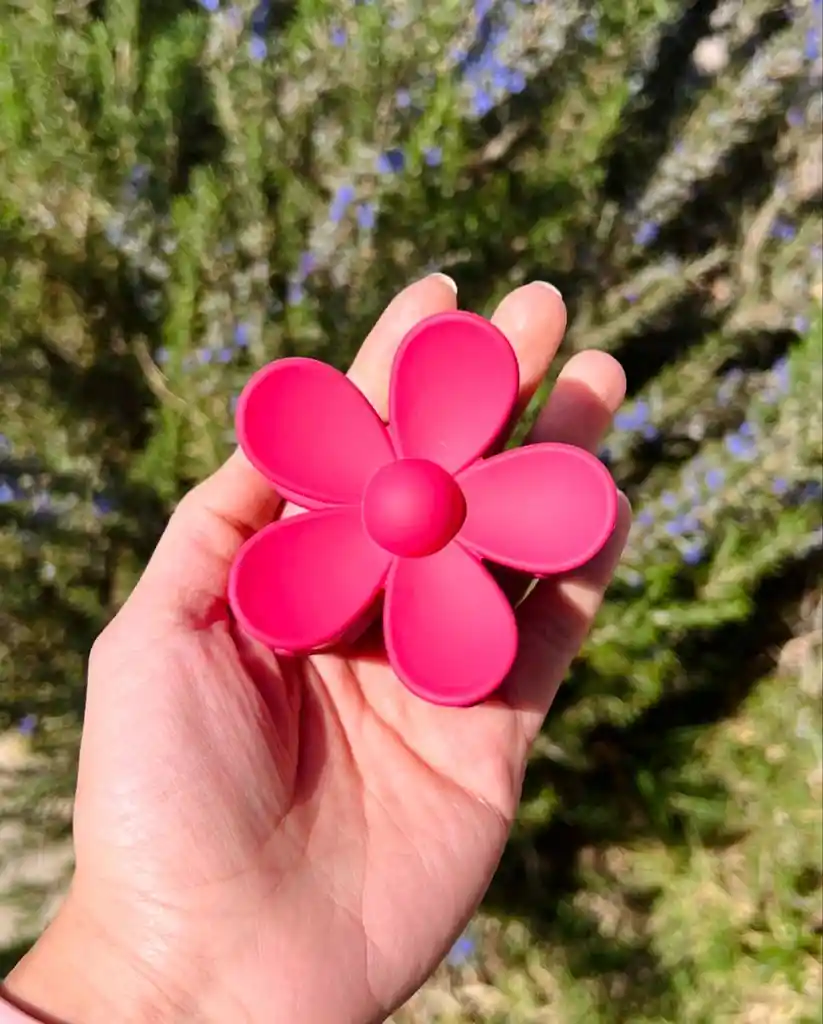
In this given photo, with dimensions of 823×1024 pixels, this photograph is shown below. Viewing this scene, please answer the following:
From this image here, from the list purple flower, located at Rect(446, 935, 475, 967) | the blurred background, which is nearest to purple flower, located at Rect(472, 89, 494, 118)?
the blurred background

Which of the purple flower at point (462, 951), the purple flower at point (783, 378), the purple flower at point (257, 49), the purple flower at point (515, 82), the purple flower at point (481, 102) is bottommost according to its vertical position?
the purple flower at point (462, 951)

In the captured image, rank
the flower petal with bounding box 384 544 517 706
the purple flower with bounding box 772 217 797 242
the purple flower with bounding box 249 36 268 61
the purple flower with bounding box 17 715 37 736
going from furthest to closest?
the purple flower with bounding box 772 217 797 242
the purple flower with bounding box 17 715 37 736
the purple flower with bounding box 249 36 268 61
the flower petal with bounding box 384 544 517 706

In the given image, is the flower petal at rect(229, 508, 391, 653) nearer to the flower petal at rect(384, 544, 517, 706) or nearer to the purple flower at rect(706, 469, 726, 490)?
the flower petal at rect(384, 544, 517, 706)

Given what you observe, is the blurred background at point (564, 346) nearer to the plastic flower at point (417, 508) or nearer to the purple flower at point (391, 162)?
the purple flower at point (391, 162)

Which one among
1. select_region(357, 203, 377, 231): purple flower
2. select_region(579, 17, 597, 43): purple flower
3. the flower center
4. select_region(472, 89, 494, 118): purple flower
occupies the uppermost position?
select_region(579, 17, 597, 43): purple flower

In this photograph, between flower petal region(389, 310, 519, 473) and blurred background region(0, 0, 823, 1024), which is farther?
blurred background region(0, 0, 823, 1024)

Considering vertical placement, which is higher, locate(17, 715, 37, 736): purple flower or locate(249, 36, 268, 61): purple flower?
locate(249, 36, 268, 61): purple flower

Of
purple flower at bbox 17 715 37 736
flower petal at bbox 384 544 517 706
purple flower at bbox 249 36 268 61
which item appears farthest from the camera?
purple flower at bbox 17 715 37 736

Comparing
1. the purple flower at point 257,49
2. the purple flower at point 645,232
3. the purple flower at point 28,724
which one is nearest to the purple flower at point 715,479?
the purple flower at point 645,232
